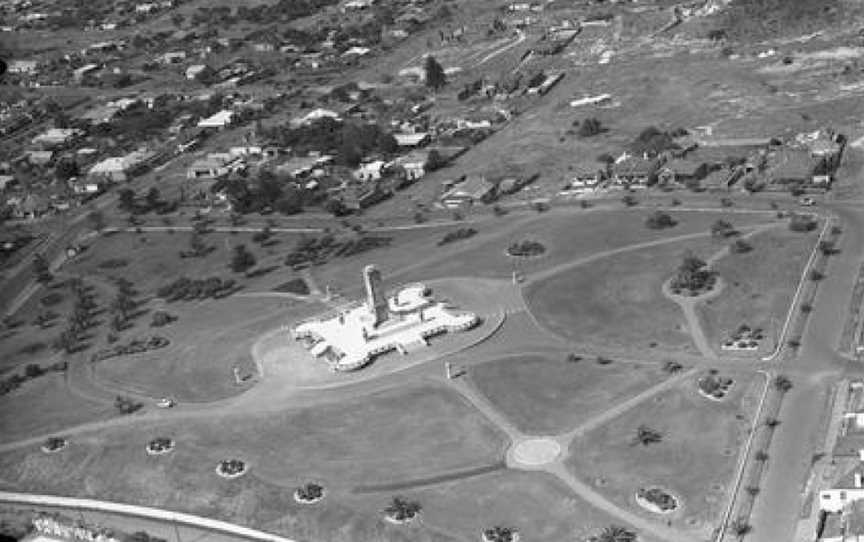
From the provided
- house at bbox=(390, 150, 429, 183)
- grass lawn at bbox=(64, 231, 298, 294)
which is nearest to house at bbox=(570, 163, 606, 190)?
house at bbox=(390, 150, 429, 183)

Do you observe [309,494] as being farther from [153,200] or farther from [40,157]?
[40,157]

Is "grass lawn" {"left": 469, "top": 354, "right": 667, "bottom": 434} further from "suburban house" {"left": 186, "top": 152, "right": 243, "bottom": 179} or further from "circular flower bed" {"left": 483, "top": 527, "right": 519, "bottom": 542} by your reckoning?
"suburban house" {"left": 186, "top": 152, "right": 243, "bottom": 179}

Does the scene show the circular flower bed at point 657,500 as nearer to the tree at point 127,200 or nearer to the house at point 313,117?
the tree at point 127,200

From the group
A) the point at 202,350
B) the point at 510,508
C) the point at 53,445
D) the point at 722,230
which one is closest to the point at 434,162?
the point at 722,230

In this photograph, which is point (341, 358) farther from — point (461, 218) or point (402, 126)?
point (402, 126)

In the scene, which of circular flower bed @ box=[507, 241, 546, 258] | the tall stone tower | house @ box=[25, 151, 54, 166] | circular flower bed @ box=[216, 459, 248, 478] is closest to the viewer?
circular flower bed @ box=[216, 459, 248, 478]

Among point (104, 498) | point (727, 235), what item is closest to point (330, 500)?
point (104, 498)
